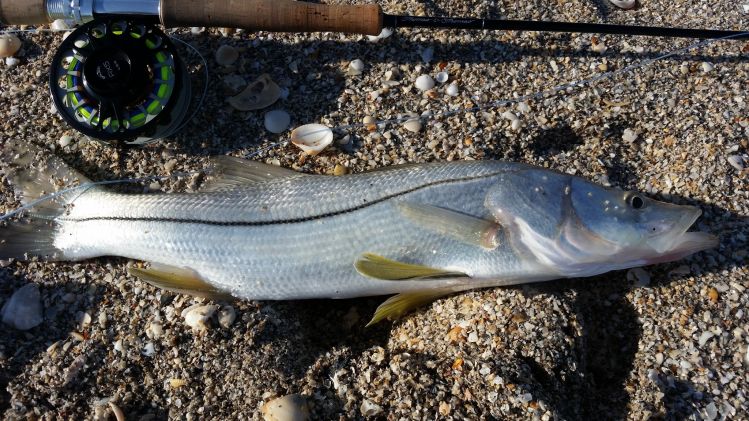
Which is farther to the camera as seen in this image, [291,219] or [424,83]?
[424,83]

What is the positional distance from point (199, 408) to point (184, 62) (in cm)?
182

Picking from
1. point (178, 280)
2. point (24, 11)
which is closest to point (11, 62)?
point (24, 11)

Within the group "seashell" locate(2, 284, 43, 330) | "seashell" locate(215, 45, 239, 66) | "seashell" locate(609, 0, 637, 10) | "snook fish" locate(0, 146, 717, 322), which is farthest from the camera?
"seashell" locate(609, 0, 637, 10)

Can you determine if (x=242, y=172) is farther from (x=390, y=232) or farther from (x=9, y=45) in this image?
(x=9, y=45)

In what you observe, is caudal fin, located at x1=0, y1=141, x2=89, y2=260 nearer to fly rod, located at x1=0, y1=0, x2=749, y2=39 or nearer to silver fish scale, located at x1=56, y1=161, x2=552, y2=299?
silver fish scale, located at x1=56, y1=161, x2=552, y2=299

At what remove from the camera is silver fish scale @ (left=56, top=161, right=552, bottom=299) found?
2438 millimetres

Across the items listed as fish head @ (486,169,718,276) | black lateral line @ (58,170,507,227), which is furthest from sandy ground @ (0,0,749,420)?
black lateral line @ (58,170,507,227)

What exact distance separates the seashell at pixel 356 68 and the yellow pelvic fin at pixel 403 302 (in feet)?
4.14

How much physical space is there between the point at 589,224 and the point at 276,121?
162 centimetres

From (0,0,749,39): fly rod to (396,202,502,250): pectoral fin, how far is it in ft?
3.22

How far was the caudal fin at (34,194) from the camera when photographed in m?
2.77

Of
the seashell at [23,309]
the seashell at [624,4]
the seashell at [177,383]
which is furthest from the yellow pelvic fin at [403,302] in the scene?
the seashell at [624,4]

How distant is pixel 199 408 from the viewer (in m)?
2.41

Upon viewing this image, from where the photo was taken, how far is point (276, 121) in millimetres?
2959
